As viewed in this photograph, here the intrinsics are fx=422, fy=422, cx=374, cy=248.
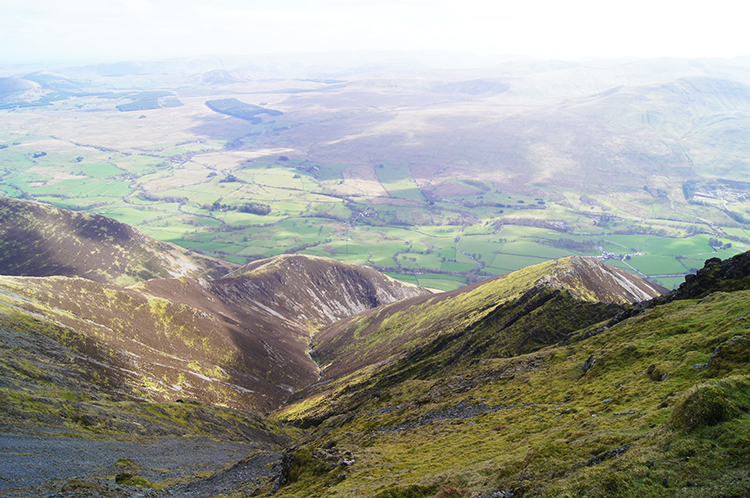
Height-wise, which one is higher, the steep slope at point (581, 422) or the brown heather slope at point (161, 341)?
the steep slope at point (581, 422)

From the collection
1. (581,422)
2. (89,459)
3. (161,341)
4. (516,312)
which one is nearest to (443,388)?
(516,312)

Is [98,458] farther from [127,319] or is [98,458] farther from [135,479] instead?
[127,319]

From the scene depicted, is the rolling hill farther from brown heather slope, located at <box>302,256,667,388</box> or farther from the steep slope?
brown heather slope, located at <box>302,256,667,388</box>

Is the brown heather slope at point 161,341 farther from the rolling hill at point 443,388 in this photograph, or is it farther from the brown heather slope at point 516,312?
the brown heather slope at point 516,312

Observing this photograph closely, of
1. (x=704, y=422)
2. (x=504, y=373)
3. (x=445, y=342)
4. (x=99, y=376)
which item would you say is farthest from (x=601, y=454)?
(x=99, y=376)

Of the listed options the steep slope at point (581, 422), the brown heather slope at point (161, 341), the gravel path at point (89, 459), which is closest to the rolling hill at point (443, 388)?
the steep slope at point (581, 422)

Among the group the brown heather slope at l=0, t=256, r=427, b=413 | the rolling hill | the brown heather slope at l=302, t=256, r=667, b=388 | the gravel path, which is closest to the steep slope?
the rolling hill

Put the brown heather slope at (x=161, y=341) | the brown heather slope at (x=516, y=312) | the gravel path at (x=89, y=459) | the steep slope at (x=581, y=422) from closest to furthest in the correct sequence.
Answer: the steep slope at (x=581, y=422), the gravel path at (x=89, y=459), the brown heather slope at (x=516, y=312), the brown heather slope at (x=161, y=341)
